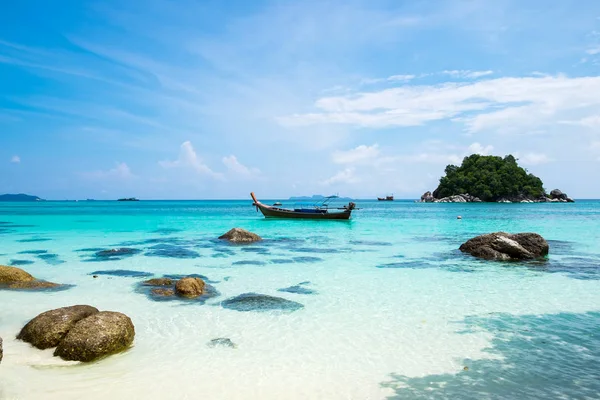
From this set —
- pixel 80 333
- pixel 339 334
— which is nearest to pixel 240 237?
pixel 339 334

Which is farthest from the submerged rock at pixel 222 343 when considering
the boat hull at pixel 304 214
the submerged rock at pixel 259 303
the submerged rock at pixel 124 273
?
the boat hull at pixel 304 214

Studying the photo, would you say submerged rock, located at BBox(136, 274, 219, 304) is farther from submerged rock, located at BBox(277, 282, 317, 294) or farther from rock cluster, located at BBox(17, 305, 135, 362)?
rock cluster, located at BBox(17, 305, 135, 362)

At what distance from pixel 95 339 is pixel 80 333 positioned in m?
0.32

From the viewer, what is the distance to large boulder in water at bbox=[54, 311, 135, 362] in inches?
281

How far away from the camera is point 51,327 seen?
778 centimetres

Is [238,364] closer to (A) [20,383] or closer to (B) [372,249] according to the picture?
(A) [20,383]

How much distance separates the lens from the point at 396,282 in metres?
13.9

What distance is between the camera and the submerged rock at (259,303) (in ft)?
34.2

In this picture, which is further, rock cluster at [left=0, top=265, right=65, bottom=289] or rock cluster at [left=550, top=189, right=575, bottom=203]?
rock cluster at [left=550, top=189, right=575, bottom=203]

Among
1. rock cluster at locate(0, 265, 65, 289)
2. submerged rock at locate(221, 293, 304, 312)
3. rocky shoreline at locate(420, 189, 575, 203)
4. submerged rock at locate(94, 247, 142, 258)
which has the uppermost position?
rocky shoreline at locate(420, 189, 575, 203)

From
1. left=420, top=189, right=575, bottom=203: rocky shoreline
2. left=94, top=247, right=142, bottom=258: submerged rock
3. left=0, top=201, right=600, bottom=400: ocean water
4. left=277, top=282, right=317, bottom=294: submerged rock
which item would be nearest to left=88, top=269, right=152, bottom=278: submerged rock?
left=0, top=201, right=600, bottom=400: ocean water

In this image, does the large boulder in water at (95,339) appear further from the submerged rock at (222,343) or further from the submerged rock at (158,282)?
the submerged rock at (158,282)

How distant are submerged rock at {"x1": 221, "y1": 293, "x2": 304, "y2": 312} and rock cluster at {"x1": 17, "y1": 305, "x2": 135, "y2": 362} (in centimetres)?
304

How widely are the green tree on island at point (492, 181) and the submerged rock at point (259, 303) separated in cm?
12423
